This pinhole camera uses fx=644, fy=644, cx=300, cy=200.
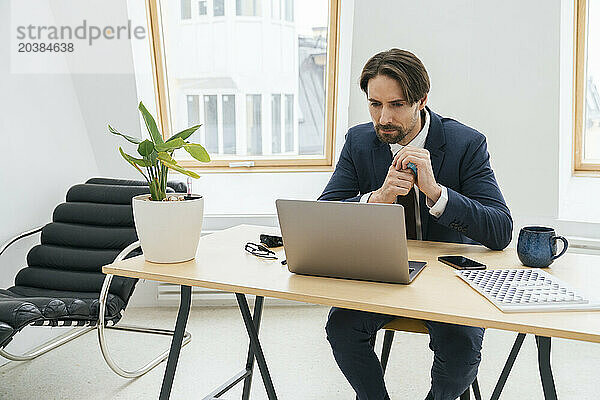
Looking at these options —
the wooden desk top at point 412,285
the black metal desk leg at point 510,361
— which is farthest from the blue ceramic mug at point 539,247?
the black metal desk leg at point 510,361

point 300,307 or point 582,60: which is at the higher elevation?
point 582,60

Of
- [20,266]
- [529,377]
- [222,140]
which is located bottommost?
[529,377]

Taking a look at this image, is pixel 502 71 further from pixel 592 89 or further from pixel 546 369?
pixel 546 369

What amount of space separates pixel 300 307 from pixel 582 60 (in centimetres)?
222

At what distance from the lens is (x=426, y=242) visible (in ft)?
7.21

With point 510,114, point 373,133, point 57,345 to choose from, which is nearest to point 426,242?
point 373,133

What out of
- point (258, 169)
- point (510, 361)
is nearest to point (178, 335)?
point (510, 361)

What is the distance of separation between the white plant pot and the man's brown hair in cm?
82

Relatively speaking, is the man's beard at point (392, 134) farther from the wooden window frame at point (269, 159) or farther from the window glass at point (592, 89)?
the window glass at point (592, 89)

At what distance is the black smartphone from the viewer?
1.81m

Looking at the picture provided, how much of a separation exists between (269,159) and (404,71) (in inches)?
85.3

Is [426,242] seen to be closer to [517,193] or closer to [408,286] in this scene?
[408,286]

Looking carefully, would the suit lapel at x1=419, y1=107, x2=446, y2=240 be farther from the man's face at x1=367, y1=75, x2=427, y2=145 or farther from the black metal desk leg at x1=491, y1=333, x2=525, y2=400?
the black metal desk leg at x1=491, y1=333, x2=525, y2=400

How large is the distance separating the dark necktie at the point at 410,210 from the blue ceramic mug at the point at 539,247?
0.52 metres
